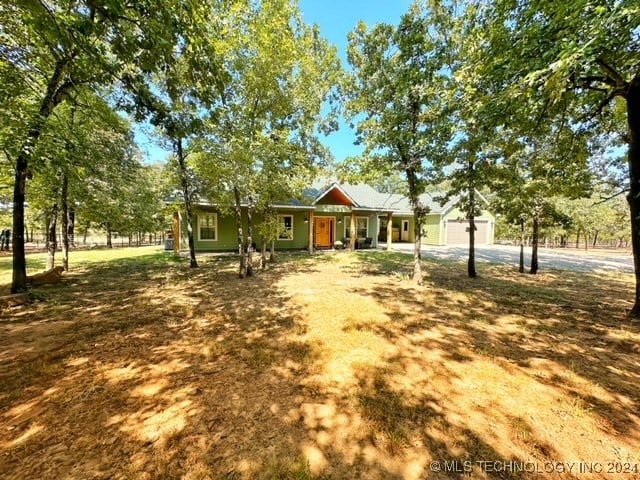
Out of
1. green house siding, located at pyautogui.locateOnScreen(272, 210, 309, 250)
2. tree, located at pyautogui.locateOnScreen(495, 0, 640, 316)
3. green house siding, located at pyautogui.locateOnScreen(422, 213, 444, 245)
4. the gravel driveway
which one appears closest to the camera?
tree, located at pyautogui.locateOnScreen(495, 0, 640, 316)

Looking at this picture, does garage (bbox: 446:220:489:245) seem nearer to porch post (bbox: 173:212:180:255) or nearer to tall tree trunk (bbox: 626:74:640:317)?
tall tree trunk (bbox: 626:74:640:317)

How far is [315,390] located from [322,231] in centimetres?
1588

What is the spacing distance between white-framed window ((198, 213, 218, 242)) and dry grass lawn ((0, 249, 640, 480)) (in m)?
9.42

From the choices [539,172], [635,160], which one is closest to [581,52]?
[635,160]

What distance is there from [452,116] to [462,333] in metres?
4.88

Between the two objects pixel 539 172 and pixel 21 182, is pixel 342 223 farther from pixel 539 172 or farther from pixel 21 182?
pixel 21 182

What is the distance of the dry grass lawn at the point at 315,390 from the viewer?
206 centimetres

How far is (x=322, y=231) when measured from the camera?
18688mm

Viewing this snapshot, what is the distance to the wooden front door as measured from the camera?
18438 mm

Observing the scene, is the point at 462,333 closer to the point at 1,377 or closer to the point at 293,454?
the point at 293,454

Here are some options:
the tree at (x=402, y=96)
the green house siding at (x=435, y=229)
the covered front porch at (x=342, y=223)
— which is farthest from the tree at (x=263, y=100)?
the green house siding at (x=435, y=229)

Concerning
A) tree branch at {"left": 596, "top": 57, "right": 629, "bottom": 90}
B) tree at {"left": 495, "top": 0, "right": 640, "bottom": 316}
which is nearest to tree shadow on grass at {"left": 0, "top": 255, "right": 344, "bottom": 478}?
tree at {"left": 495, "top": 0, "right": 640, "bottom": 316}

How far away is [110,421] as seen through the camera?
2.42 m

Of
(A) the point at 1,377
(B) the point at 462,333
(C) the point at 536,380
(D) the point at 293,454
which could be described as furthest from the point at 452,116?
(A) the point at 1,377
